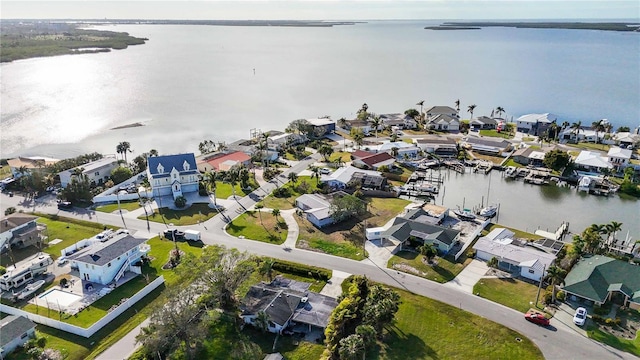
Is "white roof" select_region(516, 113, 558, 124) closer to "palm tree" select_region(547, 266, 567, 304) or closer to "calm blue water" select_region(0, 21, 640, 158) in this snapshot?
"calm blue water" select_region(0, 21, 640, 158)

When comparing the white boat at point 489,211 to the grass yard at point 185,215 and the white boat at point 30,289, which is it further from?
the white boat at point 30,289

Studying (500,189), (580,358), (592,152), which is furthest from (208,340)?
(592,152)

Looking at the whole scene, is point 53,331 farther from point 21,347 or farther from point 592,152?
point 592,152

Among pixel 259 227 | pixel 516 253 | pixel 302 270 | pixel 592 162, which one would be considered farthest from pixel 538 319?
pixel 592 162

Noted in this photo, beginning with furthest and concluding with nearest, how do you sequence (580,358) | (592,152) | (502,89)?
1. (502,89)
2. (592,152)
3. (580,358)

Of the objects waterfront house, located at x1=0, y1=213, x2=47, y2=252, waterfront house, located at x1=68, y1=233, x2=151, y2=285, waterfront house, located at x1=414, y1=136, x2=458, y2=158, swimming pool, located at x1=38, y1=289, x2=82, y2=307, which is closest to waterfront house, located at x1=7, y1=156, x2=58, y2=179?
waterfront house, located at x1=0, y1=213, x2=47, y2=252

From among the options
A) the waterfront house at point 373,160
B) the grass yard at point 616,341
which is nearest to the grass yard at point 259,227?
the waterfront house at point 373,160
